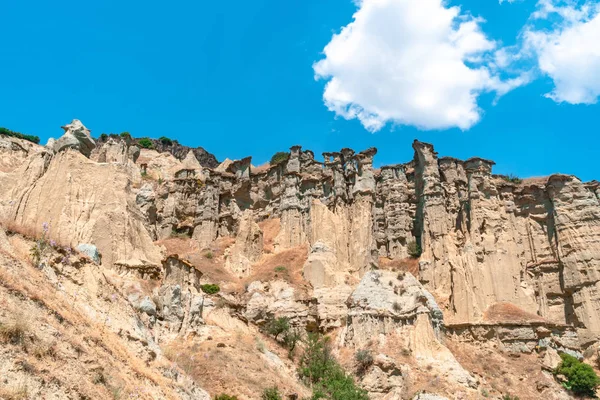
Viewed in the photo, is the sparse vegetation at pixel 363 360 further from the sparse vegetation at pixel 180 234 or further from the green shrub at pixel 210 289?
the sparse vegetation at pixel 180 234

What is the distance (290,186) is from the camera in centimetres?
5481

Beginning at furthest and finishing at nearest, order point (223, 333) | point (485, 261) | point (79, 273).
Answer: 1. point (485, 261)
2. point (223, 333)
3. point (79, 273)

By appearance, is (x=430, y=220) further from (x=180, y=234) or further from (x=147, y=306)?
(x=147, y=306)

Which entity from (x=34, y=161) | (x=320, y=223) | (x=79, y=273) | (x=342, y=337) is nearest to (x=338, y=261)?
(x=320, y=223)

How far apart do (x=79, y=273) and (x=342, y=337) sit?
899 inches

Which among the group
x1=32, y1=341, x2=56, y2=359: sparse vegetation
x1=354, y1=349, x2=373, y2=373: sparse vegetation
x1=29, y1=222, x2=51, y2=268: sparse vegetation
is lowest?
x1=32, y1=341, x2=56, y2=359: sparse vegetation

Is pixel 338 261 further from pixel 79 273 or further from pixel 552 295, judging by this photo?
pixel 79 273

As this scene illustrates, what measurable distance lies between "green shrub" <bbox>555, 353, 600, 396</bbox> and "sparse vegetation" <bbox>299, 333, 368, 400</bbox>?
16609mm

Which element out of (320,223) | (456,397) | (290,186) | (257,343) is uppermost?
(290,186)

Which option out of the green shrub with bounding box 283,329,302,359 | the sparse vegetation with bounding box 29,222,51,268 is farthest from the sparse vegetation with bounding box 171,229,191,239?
the sparse vegetation with bounding box 29,222,51,268

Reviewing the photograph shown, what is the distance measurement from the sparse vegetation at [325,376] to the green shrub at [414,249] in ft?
74.7

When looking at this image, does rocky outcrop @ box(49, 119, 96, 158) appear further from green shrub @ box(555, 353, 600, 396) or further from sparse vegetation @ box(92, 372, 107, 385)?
green shrub @ box(555, 353, 600, 396)

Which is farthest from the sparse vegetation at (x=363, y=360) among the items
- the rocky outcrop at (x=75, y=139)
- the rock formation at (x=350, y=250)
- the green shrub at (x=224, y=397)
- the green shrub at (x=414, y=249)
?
the green shrub at (x=414, y=249)

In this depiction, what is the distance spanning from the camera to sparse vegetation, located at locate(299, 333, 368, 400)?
2716 centimetres
